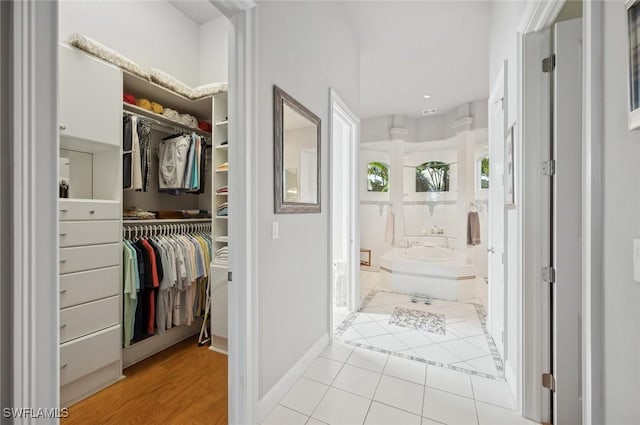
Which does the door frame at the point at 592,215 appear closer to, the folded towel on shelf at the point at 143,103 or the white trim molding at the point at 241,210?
the white trim molding at the point at 241,210

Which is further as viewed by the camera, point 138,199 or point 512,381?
point 138,199

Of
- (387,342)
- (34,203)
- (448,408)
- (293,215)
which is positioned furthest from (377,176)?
(34,203)

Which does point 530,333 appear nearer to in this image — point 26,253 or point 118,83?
point 26,253

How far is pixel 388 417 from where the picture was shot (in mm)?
1638

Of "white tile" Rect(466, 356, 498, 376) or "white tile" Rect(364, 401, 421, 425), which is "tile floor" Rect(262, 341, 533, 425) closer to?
"white tile" Rect(364, 401, 421, 425)

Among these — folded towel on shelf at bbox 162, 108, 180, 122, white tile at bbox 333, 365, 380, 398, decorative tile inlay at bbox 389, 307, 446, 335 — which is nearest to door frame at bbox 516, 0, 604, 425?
white tile at bbox 333, 365, 380, 398

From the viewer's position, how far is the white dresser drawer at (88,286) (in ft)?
5.79

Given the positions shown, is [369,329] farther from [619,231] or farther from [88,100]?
[88,100]

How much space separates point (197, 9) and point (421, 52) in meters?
2.56

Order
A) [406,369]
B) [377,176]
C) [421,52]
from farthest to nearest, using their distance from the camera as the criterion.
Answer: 1. [377,176]
2. [421,52]
3. [406,369]

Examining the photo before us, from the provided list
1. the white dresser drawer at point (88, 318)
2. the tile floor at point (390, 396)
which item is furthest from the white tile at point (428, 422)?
the white dresser drawer at point (88, 318)
